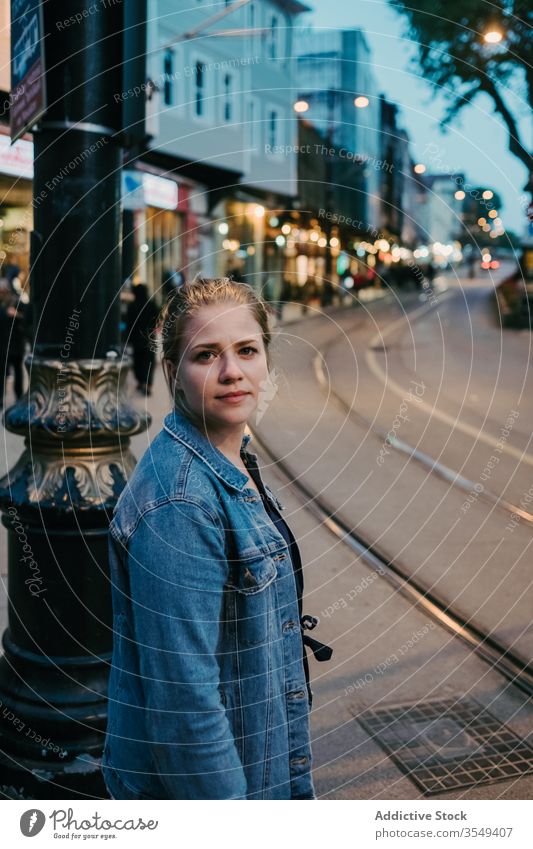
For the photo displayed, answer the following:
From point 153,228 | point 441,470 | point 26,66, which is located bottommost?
point 441,470

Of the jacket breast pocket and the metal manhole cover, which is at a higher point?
the jacket breast pocket

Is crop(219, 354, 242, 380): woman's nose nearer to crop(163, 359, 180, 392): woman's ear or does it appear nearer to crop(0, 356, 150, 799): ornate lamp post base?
crop(163, 359, 180, 392): woman's ear

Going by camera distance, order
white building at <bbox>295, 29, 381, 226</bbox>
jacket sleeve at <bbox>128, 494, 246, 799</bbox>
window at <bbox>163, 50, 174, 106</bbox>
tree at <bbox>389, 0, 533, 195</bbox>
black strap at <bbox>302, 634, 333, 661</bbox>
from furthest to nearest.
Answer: window at <bbox>163, 50, 174, 106</bbox> → tree at <bbox>389, 0, 533, 195</bbox> → white building at <bbox>295, 29, 381, 226</bbox> → black strap at <bbox>302, 634, 333, 661</bbox> → jacket sleeve at <bbox>128, 494, 246, 799</bbox>

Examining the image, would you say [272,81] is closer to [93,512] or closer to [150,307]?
[150,307]

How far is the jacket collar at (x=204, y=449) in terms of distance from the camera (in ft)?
5.98

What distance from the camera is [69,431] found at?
3.00m

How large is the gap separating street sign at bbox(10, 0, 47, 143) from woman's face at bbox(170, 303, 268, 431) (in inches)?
49.9

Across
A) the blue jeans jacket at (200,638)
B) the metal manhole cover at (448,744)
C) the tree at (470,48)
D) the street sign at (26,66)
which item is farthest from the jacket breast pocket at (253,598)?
the tree at (470,48)

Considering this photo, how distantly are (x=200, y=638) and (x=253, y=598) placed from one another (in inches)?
6.9

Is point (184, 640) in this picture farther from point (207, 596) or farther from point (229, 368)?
point (229, 368)

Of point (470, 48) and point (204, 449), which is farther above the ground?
point (470, 48)

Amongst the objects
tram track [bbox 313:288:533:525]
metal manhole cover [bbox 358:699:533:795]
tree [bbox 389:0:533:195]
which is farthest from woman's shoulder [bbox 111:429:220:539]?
tree [bbox 389:0:533:195]

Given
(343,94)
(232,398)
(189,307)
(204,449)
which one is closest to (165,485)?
(204,449)

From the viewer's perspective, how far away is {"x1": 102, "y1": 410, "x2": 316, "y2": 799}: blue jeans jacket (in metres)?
1.68
